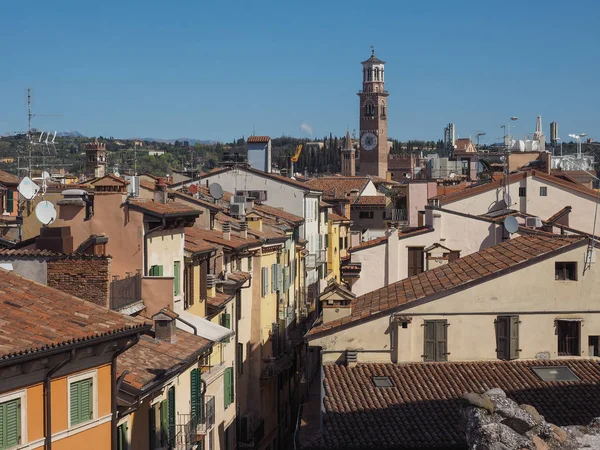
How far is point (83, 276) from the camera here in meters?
21.9

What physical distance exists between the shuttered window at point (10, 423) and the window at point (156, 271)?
1141cm

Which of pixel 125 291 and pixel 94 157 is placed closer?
pixel 125 291

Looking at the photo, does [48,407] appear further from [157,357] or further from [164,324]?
[164,324]

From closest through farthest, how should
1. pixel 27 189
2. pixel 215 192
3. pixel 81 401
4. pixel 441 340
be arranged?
1. pixel 81 401
2. pixel 441 340
3. pixel 27 189
4. pixel 215 192

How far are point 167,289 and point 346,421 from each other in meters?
5.36

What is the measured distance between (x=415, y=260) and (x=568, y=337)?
1344 cm

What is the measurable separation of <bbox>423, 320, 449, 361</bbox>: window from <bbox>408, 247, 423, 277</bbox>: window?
13408 mm

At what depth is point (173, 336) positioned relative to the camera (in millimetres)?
24969

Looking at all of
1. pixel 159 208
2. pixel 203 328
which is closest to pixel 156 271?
pixel 159 208

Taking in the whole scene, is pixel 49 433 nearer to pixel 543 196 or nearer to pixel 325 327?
pixel 325 327

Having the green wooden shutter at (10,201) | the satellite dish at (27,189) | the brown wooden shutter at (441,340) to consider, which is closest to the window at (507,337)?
the brown wooden shutter at (441,340)

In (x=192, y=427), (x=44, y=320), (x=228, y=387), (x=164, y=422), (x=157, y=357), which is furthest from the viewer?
(x=228, y=387)

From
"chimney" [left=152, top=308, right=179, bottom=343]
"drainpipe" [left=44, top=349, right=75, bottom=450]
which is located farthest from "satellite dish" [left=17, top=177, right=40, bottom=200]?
"drainpipe" [left=44, top=349, right=75, bottom=450]

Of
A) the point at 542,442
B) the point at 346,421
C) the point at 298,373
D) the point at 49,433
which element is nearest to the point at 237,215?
the point at 298,373
